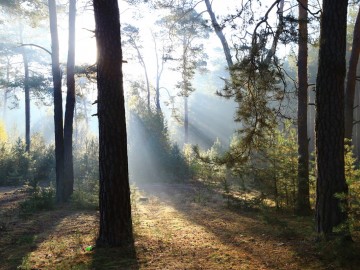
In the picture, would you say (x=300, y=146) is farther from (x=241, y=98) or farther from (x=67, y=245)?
(x=67, y=245)

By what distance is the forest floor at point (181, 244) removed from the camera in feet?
16.9

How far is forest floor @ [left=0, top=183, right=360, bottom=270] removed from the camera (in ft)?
16.9

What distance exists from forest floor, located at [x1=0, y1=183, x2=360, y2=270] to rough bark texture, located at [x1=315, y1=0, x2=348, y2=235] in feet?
2.15

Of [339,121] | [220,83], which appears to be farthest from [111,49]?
[220,83]

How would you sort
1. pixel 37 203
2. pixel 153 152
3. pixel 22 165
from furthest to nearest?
pixel 153 152 → pixel 22 165 → pixel 37 203

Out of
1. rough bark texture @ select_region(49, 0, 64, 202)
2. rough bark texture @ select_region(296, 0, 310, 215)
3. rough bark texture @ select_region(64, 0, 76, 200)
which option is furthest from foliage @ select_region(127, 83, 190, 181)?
rough bark texture @ select_region(296, 0, 310, 215)

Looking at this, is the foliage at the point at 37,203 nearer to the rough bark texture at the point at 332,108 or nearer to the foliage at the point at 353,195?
the rough bark texture at the point at 332,108

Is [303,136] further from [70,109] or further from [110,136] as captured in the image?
[70,109]

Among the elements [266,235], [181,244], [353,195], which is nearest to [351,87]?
[266,235]

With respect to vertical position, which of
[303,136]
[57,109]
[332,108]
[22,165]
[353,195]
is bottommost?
[22,165]

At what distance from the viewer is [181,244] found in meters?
6.41

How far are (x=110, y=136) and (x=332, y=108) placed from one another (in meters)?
3.50

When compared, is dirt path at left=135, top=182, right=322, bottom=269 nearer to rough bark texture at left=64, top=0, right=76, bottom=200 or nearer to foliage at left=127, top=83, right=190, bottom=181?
rough bark texture at left=64, top=0, right=76, bottom=200

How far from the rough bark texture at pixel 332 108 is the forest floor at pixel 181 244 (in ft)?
2.15
